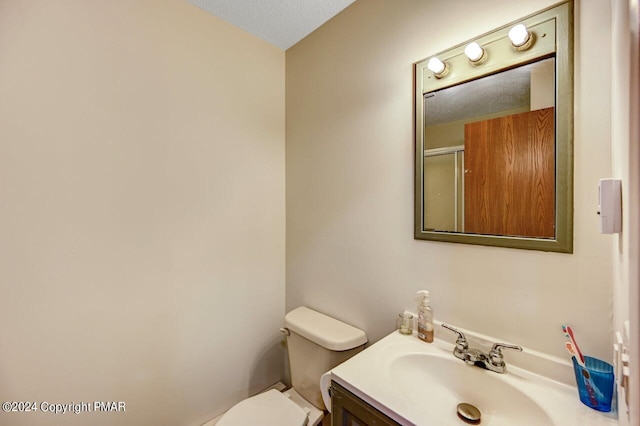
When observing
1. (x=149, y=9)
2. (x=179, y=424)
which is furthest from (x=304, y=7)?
(x=179, y=424)

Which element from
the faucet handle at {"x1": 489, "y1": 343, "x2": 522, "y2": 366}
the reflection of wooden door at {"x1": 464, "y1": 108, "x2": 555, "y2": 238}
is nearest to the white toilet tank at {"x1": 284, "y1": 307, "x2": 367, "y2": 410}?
the faucet handle at {"x1": 489, "y1": 343, "x2": 522, "y2": 366}

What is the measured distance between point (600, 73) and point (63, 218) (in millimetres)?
1893

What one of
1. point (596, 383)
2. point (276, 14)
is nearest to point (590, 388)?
point (596, 383)

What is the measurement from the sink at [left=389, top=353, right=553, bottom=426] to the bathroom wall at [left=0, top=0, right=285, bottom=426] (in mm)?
1001

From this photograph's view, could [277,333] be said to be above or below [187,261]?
below

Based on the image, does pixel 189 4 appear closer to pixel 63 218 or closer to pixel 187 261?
pixel 63 218

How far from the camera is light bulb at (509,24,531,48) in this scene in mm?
808

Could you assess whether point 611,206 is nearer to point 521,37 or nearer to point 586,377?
point 586,377

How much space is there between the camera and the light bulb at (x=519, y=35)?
0.81 m

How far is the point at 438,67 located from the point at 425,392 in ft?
3.90

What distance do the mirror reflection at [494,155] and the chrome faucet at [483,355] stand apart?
0.39 metres

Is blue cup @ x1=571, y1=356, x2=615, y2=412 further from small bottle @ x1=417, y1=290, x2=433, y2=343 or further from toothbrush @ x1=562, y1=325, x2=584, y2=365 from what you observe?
small bottle @ x1=417, y1=290, x2=433, y2=343

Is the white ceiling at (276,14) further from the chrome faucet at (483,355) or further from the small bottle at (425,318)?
the chrome faucet at (483,355)

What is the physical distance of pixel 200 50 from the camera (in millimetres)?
1355
